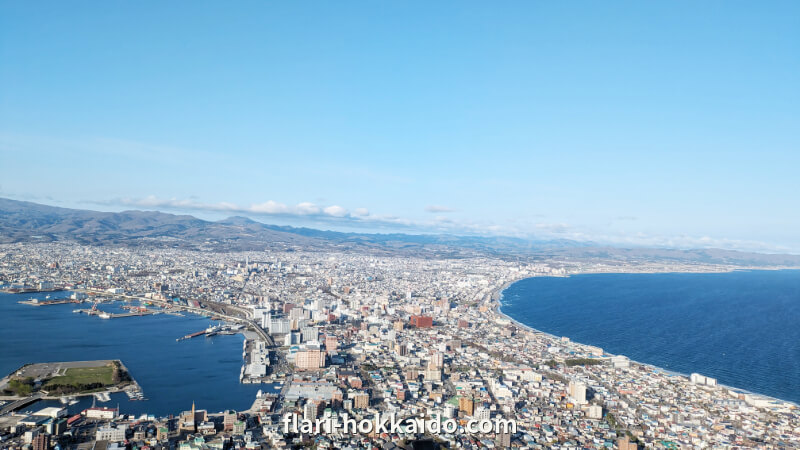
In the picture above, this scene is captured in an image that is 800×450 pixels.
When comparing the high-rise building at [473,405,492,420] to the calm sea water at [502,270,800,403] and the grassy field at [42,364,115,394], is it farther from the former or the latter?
the grassy field at [42,364,115,394]

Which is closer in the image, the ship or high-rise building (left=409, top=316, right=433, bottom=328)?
the ship

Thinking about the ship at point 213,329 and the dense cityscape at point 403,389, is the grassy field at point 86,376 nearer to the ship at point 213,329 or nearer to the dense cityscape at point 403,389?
the dense cityscape at point 403,389

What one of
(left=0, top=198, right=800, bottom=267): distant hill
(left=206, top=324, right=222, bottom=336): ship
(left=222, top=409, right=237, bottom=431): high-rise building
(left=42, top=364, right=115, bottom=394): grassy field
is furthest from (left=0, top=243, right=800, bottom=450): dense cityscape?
(left=0, top=198, right=800, bottom=267): distant hill

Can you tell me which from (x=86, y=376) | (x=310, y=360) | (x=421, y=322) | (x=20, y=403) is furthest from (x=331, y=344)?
(x=20, y=403)

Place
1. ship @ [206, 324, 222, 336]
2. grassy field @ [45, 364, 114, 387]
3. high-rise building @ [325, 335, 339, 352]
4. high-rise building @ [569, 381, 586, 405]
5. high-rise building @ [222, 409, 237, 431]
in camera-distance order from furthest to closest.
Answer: ship @ [206, 324, 222, 336], high-rise building @ [325, 335, 339, 352], grassy field @ [45, 364, 114, 387], high-rise building @ [569, 381, 586, 405], high-rise building @ [222, 409, 237, 431]

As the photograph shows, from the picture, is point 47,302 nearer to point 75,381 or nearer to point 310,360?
point 75,381

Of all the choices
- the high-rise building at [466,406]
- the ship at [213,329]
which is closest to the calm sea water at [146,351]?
the ship at [213,329]

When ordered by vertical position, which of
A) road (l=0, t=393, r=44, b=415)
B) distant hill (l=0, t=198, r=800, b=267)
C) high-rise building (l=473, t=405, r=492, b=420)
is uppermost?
distant hill (l=0, t=198, r=800, b=267)

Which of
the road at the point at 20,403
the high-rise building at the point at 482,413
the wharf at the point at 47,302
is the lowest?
the wharf at the point at 47,302
